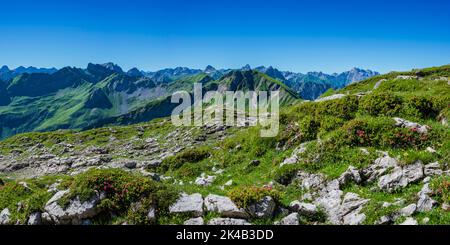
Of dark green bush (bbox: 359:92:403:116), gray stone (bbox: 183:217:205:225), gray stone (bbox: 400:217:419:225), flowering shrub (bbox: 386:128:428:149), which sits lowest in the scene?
gray stone (bbox: 183:217:205:225)

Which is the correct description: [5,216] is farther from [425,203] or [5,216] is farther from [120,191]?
[425,203]

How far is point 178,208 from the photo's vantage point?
639 inches

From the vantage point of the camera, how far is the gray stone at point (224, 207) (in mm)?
15797

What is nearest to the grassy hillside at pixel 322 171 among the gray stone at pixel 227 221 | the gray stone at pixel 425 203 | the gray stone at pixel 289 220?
the gray stone at pixel 425 203

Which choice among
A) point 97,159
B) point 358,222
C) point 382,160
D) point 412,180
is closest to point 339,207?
point 358,222

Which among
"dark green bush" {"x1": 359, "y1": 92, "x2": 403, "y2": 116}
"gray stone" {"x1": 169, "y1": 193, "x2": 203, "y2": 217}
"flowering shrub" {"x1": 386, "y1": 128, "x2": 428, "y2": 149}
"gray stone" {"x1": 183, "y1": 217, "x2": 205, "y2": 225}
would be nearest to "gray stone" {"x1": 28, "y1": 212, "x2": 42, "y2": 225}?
"gray stone" {"x1": 169, "y1": 193, "x2": 203, "y2": 217}

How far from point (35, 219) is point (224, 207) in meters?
9.38

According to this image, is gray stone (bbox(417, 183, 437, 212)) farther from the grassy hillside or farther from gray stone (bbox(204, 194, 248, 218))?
gray stone (bbox(204, 194, 248, 218))

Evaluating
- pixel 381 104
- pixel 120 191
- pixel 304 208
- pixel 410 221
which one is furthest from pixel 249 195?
pixel 381 104

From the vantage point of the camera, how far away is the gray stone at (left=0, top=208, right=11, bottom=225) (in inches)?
695

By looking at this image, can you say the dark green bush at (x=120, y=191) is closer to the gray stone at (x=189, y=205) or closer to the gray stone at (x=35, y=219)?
the gray stone at (x=189, y=205)

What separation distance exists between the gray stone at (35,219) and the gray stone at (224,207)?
8.26 meters

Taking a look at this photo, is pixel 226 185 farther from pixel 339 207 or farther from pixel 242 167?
pixel 339 207

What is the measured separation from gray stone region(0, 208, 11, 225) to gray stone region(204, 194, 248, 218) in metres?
10.5
